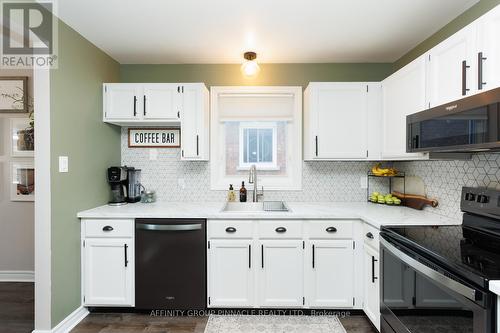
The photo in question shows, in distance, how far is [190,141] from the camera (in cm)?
264

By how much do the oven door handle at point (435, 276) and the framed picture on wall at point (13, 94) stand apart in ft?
12.3

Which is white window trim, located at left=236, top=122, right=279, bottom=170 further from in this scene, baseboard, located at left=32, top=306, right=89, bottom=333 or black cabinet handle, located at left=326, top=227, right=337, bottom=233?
baseboard, located at left=32, top=306, right=89, bottom=333

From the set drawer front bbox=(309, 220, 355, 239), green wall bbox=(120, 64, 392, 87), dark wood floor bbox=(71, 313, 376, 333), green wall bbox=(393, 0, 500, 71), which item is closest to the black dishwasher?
dark wood floor bbox=(71, 313, 376, 333)

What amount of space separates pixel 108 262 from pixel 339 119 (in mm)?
2499

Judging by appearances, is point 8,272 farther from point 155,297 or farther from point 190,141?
point 190,141

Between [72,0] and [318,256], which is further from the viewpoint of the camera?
[318,256]

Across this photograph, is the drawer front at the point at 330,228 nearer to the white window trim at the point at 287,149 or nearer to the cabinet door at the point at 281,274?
the cabinet door at the point at 281,274

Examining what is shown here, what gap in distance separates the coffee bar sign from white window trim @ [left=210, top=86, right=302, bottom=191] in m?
0.42

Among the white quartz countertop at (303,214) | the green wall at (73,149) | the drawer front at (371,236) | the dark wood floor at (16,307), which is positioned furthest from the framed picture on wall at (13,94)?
the drawer front at (371,236)

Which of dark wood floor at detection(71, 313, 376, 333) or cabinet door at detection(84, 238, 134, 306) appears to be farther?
cabinet door at detection(84, 238, 134, 306)

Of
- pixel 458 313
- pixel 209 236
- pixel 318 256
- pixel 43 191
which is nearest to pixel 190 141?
pixel 209 236

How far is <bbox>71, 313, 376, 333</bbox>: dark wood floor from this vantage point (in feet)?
6.98

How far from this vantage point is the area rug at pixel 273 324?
83.2 inches

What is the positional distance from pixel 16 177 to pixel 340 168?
3.61 m
